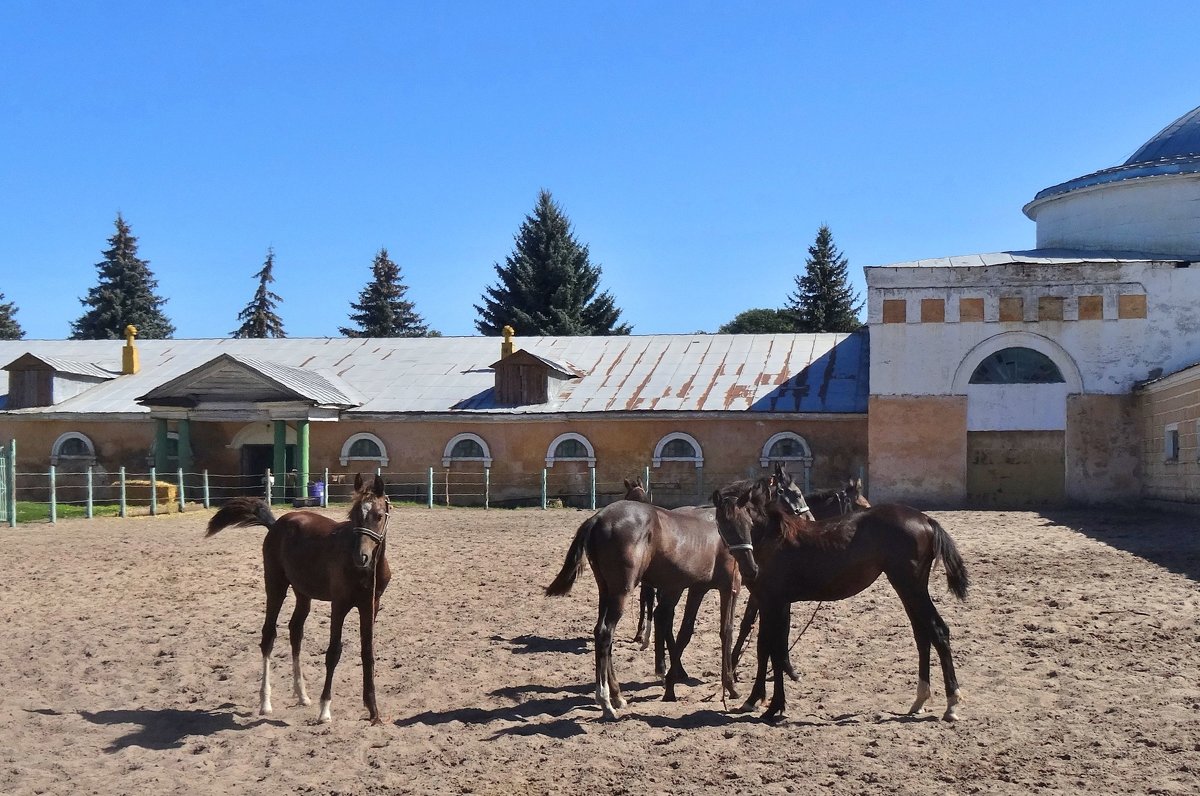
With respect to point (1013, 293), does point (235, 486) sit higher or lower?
lower

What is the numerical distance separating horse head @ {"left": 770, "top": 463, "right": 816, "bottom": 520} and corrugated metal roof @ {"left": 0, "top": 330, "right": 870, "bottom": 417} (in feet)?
59.3

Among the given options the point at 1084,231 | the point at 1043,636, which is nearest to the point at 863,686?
the point at 1043,636

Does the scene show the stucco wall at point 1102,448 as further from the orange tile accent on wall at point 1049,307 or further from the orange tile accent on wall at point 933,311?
the orange tile accent on wall at point 933,311

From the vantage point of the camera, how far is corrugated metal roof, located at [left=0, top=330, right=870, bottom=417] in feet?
96.1

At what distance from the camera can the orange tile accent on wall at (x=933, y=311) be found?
27.0m

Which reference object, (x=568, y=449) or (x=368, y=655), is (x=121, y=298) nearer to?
(x=568, y=449)

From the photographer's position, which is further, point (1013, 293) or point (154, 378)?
point (154, 378)

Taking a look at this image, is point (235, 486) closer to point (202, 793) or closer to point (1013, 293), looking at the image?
→ point (1013, 293)

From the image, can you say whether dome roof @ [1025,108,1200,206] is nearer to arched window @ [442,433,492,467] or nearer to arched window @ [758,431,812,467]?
arched window @ [758,431,812,467]

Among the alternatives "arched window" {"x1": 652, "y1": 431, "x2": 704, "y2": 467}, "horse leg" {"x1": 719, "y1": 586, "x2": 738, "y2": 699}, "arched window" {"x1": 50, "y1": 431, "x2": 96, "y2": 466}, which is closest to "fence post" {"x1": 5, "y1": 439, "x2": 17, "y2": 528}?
"arched window" {"x1": 50, "y1": 431, "x2": 96, "y2": 466}

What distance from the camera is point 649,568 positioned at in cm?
1008

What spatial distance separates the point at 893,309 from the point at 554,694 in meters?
19.2

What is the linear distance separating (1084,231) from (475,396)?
1658 cm

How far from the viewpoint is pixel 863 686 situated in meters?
10.0
